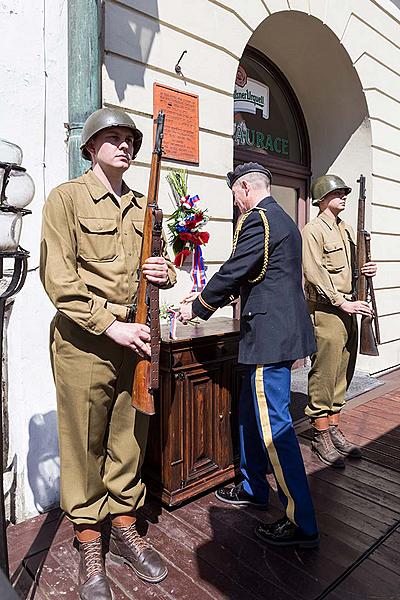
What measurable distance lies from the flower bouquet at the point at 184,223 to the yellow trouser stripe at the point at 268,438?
1448 millimetres

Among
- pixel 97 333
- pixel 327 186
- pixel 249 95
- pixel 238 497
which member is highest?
pixel 249 95

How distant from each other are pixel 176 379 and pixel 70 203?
1177mm

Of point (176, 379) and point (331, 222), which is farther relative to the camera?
point (331, 222)

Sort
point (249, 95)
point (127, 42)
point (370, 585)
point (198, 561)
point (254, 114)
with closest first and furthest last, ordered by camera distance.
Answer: point (370, 585) → point (198, 561) → point (127, 42) → point (249, 95) → point (254, 114)

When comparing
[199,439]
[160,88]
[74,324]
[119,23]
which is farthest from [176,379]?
[119,23]

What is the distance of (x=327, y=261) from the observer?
3.54 meters

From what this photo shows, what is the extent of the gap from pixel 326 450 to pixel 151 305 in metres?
2.07

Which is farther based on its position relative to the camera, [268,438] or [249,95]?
[249,95]

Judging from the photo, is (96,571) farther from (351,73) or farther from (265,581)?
(351,73)

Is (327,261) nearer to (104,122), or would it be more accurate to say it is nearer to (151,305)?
(151,305)

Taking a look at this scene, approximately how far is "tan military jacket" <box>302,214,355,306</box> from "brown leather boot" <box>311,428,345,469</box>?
961mm

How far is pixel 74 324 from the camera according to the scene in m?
2.03

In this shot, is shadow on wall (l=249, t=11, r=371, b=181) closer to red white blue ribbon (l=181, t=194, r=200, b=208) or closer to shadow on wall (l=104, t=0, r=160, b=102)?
shadow on wall (l=104, t=0, r=160, b=102)

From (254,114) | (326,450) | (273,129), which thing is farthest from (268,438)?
(273,129)
